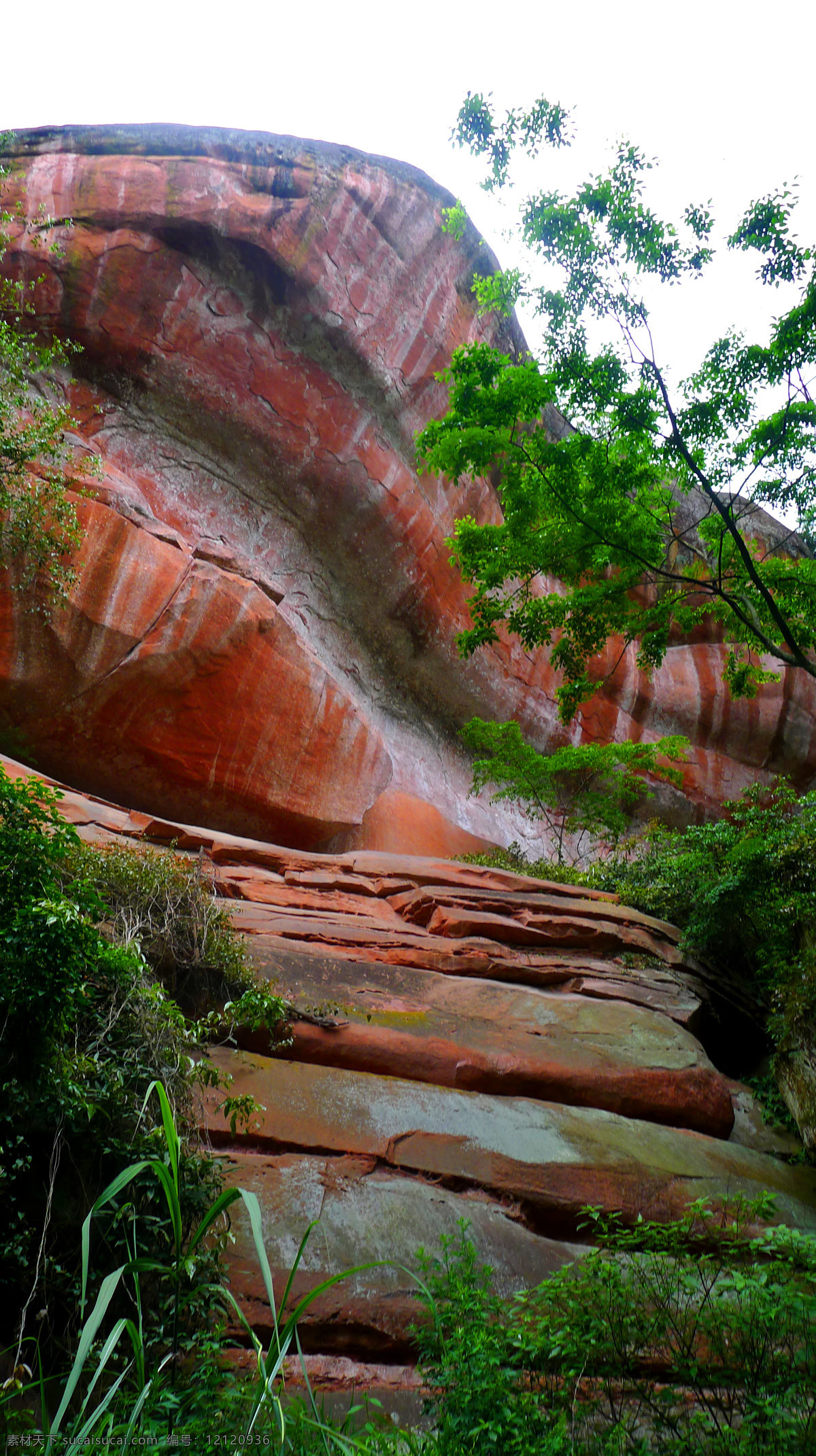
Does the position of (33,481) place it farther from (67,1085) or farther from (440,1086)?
(440,1086)

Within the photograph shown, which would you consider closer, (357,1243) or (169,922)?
(357,1243)

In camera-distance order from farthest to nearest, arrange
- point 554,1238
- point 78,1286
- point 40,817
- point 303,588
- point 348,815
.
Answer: point 303,588 → point 348,815 → point 554,1238 → point 40,817 → point 78,1286

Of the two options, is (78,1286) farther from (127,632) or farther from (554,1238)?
(127,632)

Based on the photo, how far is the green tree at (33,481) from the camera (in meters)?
8.86

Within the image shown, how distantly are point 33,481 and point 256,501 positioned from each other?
14.5 ft

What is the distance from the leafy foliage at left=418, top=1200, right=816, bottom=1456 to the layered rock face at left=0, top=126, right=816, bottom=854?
7856 millimetres

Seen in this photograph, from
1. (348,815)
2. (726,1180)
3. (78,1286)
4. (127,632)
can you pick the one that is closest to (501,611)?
(348,815)

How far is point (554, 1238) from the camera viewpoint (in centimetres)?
504

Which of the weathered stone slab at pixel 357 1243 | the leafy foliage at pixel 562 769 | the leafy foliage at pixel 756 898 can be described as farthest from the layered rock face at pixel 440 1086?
the leafy foliage at pixel 562 769

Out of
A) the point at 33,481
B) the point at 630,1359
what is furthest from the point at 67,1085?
the point at 33,481

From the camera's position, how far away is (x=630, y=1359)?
11.2 feet

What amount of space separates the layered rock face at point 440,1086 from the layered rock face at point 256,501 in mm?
2197

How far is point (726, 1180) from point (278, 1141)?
3.51m

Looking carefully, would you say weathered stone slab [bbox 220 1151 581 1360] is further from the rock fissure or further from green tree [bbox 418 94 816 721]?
green tree [bbox 418 94 816 721]
